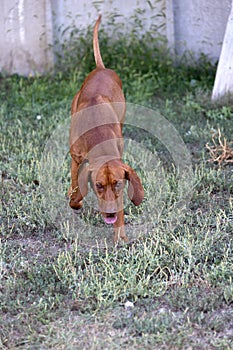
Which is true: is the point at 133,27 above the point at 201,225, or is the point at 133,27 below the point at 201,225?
above

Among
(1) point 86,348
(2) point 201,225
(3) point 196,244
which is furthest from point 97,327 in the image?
(2) point 201,225

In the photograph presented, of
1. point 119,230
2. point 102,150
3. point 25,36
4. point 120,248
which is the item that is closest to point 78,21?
point 25,36

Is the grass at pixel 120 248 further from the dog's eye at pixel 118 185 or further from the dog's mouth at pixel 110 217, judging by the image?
the dog's eye at pixel 118 185

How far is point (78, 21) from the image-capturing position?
8.59 meters

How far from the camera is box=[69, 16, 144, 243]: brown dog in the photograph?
175 inches

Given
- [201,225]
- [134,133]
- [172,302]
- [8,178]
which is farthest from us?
[134,133]

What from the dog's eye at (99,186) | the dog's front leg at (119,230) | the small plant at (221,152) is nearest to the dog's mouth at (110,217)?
the dog's eye at (99,186)

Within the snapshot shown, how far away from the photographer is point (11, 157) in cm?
640

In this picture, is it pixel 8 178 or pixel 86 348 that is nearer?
pixel 86 348

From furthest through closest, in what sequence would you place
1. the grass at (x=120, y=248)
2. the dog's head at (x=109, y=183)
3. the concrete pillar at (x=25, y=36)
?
1. the concrete pillar at (x=25, y=36)
2. the dog's head at (x=109, y=183)
3. the grass at (x=120, y=248)

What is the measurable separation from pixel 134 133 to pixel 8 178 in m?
1.55

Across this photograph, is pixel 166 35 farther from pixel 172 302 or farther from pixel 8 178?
pixel 172 302

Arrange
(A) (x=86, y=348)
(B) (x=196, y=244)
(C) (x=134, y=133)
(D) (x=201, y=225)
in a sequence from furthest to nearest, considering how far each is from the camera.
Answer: (C) (x=134, y=133) → (D) (x=201, y=225) → (B) (x=196, y=244) → (A) (x=86, y=348)

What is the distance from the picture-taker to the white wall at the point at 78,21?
28.0 ft
